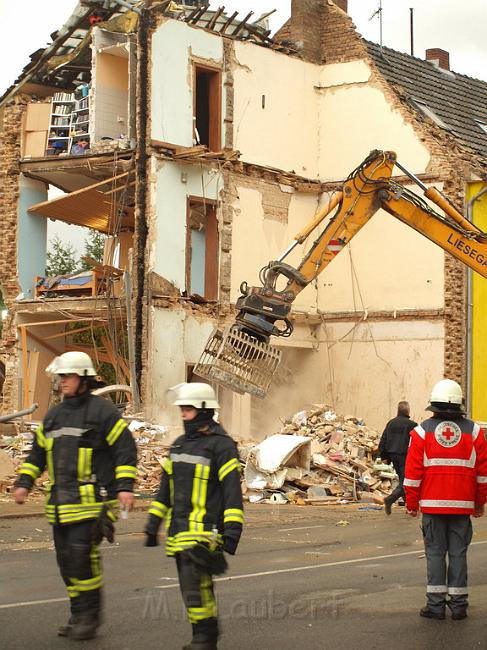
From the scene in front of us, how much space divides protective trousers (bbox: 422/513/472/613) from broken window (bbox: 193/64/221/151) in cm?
2090

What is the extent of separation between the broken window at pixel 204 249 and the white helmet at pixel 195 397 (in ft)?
71.3

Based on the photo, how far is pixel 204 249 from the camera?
2986 centimetres

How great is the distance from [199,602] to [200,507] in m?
0.56

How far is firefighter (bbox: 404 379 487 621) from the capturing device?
9.09m

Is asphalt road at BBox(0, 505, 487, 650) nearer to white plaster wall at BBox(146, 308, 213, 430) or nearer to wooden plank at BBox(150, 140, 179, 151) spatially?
white plaster wall at BBox(146, 308, 213, 430)

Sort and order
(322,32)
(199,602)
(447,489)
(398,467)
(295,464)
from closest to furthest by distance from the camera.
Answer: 1. (199,602)
2. (447,489)
3. (398,467)
4. (295,464)
5. (322,32)

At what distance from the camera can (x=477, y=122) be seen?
110 feet

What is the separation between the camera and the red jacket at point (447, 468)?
29.9 feet

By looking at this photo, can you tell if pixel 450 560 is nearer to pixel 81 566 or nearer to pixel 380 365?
pixel 81 566

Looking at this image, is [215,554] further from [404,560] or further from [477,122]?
[477,122]

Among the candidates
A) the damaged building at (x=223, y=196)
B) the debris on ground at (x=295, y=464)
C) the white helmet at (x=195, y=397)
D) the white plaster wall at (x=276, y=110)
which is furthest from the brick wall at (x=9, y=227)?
the white helmet at (x=195, y=397)

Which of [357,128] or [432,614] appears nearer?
[432,614]

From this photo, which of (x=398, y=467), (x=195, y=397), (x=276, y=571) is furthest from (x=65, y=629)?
(x=398, y=467)

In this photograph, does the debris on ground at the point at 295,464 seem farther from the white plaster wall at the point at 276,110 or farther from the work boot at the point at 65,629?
the work boot at the point at 65,629
